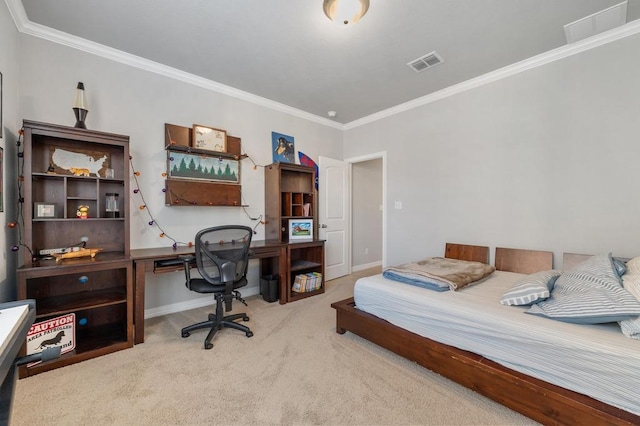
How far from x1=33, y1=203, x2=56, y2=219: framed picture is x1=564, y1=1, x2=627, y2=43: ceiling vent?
14.9 feet

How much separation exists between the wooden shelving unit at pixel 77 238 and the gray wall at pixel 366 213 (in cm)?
354

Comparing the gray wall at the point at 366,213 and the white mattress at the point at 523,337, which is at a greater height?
the gray wall at the point at 366,213

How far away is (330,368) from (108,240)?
237cm

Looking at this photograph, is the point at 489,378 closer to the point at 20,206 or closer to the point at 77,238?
the point at 77,238

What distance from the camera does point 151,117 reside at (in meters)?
2.97

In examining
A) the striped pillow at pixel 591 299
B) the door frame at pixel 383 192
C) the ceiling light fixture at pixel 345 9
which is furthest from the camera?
the door frame at pixel 383 192

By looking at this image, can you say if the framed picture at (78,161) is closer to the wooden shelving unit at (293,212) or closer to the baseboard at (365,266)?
the wooden shelving unit at (293,212)

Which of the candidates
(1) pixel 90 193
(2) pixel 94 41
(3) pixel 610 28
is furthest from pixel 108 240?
(3) pixel 610 28

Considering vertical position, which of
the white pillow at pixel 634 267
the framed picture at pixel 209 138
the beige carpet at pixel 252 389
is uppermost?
the framed picture at pixel 209 138

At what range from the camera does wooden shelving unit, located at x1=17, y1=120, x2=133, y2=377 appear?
206 cm

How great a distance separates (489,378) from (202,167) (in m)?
3.28

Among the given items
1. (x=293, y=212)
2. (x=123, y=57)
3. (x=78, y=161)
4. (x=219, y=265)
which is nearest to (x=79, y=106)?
(x=78, y=161)

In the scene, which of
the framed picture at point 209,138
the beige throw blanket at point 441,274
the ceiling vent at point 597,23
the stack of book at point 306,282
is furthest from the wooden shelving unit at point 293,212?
the ceiling vent at point 597,23

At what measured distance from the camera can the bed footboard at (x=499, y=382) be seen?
1294 mm
